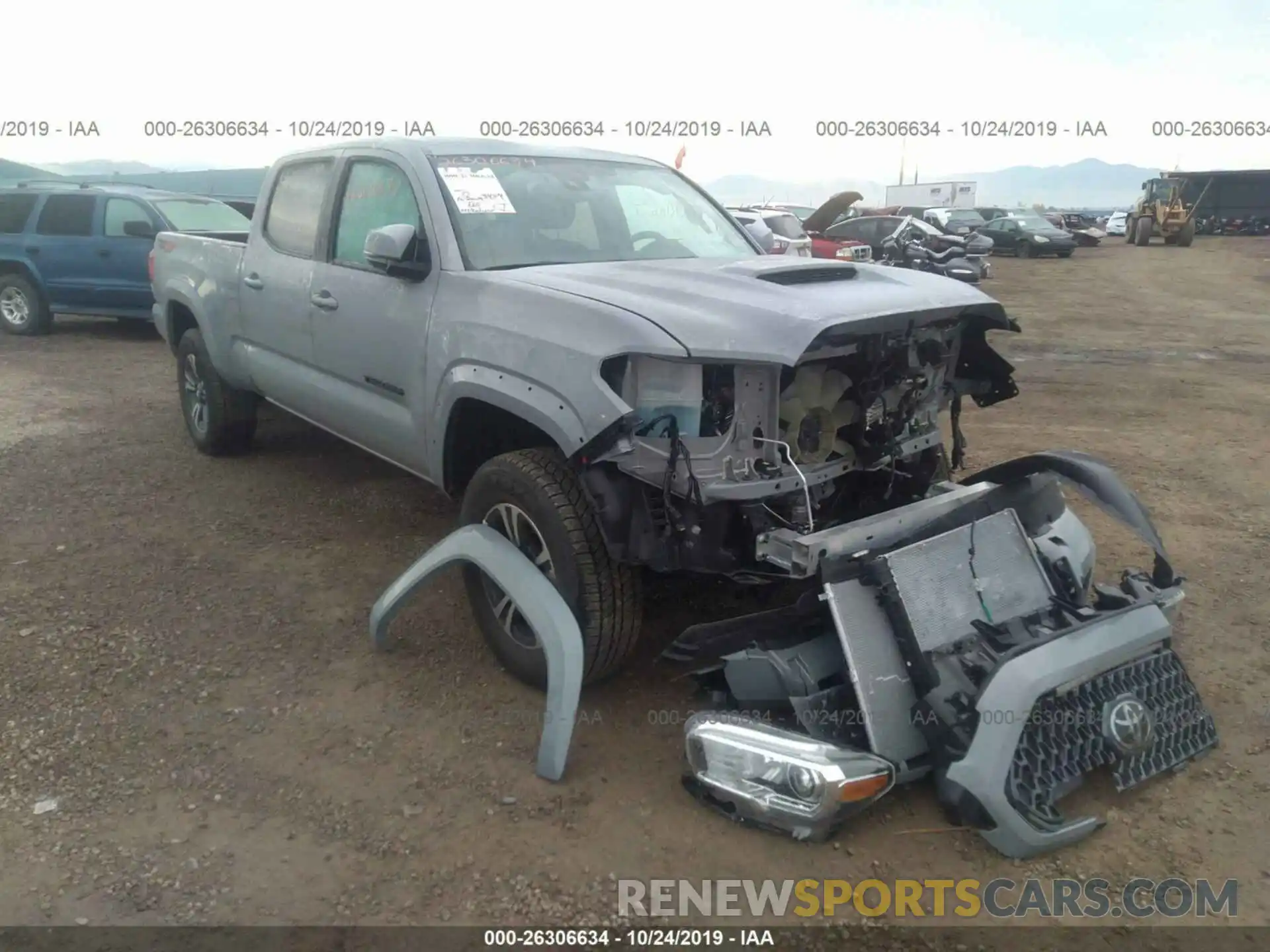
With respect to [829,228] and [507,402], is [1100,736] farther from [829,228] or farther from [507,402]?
[829,228]

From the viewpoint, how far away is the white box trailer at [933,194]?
45594mm

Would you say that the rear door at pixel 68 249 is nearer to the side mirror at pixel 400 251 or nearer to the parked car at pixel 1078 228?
the side mirror at pixel 400 251

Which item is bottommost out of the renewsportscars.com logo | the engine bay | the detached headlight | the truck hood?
the renewsportscars.com logo

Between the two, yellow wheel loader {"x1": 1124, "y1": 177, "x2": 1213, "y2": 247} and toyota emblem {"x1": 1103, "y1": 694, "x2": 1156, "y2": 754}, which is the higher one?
yellow wheel loader {"x1": 1124, "y1": 177, "x2": 1213, "y2": 247}

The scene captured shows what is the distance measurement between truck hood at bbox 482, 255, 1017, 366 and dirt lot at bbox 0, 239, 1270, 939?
1.38 m

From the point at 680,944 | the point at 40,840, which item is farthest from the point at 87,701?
the point at 680,944

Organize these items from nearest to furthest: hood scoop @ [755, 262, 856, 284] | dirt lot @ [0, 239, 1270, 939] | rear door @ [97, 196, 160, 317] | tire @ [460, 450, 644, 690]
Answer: dirt lot @ [0, 239, 1270, 939] → tire @ [460, 450, 644, 690] → hood scoop @ [755, 262, 856, 284] → rear door @ [97, 196, 160, 317]

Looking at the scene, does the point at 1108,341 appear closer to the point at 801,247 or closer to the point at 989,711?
the point at 801,247

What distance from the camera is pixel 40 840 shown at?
2.69 m

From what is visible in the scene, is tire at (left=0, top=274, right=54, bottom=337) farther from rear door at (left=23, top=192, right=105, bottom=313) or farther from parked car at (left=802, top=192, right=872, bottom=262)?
parked car at (left=802, top=192, right=872, bottom=262)

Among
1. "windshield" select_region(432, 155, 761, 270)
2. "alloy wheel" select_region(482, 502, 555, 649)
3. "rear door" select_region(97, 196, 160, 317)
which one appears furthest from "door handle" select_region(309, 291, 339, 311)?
"rear door" select_region(97, 196, 160, 317)

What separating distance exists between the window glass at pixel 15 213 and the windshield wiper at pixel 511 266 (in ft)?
32.8

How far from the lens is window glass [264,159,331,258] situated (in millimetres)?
4609

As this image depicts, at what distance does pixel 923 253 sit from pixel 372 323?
45.4ft
